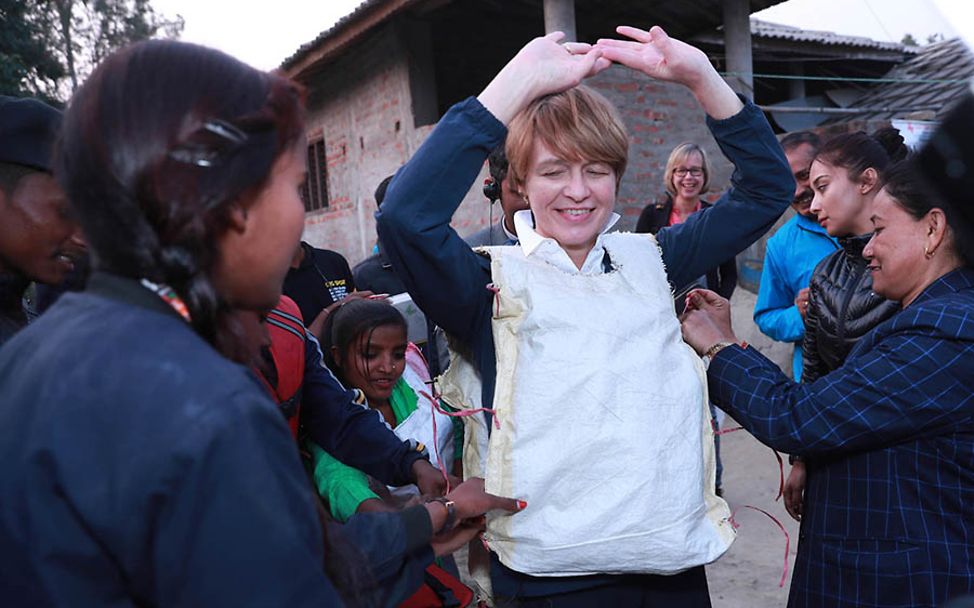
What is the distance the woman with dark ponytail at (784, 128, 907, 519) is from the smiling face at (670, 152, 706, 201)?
4.52 ft

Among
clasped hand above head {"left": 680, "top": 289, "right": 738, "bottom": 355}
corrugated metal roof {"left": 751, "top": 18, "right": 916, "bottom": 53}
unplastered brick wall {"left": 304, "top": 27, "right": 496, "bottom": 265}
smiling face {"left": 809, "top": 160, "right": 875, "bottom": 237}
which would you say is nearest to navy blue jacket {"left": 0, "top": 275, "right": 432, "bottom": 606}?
clasped hand above head {"left": 680, "top": 289, "right": 738, "bottom": 355}

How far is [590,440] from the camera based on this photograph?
4.64 ft

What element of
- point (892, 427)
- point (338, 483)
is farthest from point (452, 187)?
point (892, 427)

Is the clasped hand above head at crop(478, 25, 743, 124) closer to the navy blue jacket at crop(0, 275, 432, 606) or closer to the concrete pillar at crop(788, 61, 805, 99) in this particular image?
the navy blue jacket at crop(0, 275, 432, 606)

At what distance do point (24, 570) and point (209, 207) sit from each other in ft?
1.35

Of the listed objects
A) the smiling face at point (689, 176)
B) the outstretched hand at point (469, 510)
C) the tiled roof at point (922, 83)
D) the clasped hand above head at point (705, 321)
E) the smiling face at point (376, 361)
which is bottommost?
the outstretched hand at point (469, 510)

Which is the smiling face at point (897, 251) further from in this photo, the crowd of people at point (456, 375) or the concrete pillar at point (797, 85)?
the concrete pillar at point (797, 85)

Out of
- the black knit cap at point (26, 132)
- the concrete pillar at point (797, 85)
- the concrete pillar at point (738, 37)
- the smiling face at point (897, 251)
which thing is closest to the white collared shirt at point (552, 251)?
the smiling face at point (897, 251)

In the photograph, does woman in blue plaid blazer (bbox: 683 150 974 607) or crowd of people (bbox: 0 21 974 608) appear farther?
woman in blue plaid blazer (bbox: 683 150 974 607)

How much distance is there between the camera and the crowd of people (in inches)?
27.6

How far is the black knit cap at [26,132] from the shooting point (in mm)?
1548

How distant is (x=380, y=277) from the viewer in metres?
3.66

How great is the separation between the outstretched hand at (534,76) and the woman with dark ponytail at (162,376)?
676mm

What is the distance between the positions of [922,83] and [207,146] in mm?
11409
